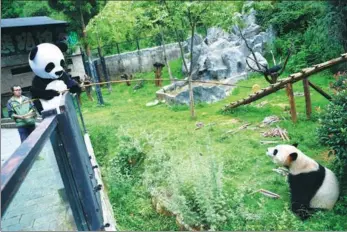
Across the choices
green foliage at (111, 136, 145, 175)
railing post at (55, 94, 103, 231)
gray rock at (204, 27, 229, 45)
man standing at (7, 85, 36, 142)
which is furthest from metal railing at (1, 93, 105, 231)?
gray rock at (204, 27, 229, 45)

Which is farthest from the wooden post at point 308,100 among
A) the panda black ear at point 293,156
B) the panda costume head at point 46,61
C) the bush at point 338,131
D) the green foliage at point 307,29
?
the panda costume head at point 46,61

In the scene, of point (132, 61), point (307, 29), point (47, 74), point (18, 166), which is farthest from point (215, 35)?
point (18, 166)

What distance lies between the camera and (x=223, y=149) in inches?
250

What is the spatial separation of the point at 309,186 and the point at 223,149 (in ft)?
7.68

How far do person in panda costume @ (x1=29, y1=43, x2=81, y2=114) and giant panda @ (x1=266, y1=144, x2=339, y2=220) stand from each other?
3101mm

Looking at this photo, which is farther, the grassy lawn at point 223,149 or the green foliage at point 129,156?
the green foliage at point 129,156

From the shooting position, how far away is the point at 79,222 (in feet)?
6.70

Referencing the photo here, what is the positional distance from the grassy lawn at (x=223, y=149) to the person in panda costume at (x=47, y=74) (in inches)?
55.6

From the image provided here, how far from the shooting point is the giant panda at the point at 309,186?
411 cm

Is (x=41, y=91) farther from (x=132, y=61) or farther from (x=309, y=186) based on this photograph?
(x=132, y=61)

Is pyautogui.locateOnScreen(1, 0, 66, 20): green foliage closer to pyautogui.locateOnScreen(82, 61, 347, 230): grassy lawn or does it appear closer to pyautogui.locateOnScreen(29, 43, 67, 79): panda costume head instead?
pyautogui.locateOnScreen(82, 61, 347, 230): grassy lawn

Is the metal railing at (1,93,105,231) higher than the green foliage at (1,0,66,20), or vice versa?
the green foliage at (1,0,66,20)

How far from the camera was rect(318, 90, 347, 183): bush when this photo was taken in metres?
4.17

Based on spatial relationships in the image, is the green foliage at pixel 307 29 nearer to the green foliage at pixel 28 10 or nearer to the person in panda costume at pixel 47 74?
the person in panda costume at pixel 47 74
